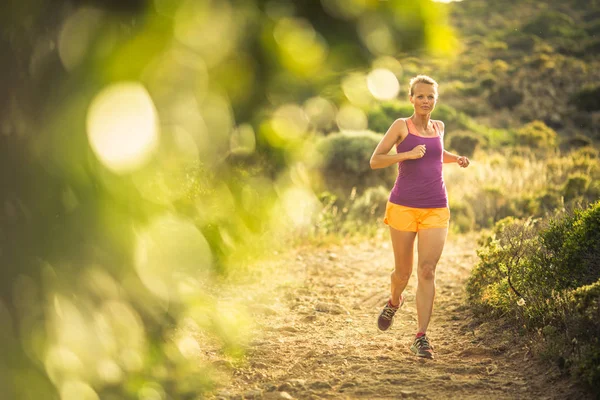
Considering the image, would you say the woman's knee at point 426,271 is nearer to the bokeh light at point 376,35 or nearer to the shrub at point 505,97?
the bokeh light at point 376,35

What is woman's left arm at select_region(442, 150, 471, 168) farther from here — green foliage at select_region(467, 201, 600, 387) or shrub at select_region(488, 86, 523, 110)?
shrub at select_region(488, 86, 523, 110)

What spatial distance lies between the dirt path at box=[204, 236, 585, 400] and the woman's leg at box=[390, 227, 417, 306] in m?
0.55

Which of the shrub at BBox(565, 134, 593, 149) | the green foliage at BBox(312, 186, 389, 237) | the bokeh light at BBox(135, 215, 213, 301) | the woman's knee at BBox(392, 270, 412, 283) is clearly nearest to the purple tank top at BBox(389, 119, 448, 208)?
the woman's knee at BBox(392, 270, 412, 283)

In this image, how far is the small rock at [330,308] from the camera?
652cm

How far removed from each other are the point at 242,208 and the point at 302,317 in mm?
4740

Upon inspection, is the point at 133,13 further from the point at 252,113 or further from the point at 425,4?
the point at 425,4

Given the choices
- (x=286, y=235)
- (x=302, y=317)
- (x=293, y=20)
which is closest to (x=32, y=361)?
(x=293, y=20)

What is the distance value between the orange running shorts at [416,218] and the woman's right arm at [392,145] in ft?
1.11

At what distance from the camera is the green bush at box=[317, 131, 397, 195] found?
14047 mm

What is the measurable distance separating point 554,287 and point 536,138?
18.8 meters

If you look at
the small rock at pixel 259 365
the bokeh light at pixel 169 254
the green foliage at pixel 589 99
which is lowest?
the bokeh light at pixel 169 254

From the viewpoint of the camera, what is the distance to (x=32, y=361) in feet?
4.54

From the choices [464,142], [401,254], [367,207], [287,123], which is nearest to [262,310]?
[401,254]

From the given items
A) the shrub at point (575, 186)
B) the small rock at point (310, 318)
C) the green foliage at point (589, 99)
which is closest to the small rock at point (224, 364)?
the small rock at point (310, 318)
